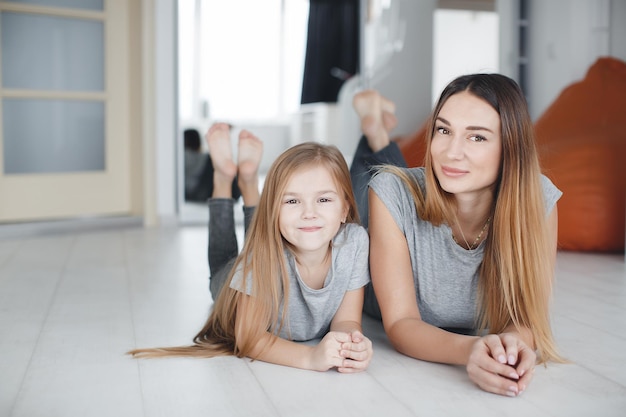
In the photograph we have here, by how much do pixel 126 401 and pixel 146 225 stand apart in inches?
120

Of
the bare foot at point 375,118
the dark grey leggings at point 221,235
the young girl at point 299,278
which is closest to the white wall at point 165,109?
the bare foot at point 375,118

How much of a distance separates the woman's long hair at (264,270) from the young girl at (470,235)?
17 centimetres

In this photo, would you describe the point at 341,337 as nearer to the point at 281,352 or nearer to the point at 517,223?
the point at 281,352

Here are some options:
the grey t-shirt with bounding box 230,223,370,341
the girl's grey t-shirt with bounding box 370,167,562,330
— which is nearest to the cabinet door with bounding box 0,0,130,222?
A: the grey t-shirt with bounding box 230,223,370,341

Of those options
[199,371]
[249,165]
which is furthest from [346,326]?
[249,165]

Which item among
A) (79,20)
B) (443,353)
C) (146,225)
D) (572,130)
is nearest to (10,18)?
(79,20)

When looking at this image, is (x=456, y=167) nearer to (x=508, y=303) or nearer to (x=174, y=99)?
(x=508, y=303)

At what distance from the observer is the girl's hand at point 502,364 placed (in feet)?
4.47

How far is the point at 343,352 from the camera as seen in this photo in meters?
1.53

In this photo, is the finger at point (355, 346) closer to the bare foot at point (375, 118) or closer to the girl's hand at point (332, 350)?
the girl's hand at point (332, 350)

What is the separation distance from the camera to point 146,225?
4.36 meters

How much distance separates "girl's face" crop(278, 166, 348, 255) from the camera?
1.61 m

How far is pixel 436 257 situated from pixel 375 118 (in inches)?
33.3

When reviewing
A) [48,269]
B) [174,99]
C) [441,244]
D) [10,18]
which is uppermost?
[10,18]
